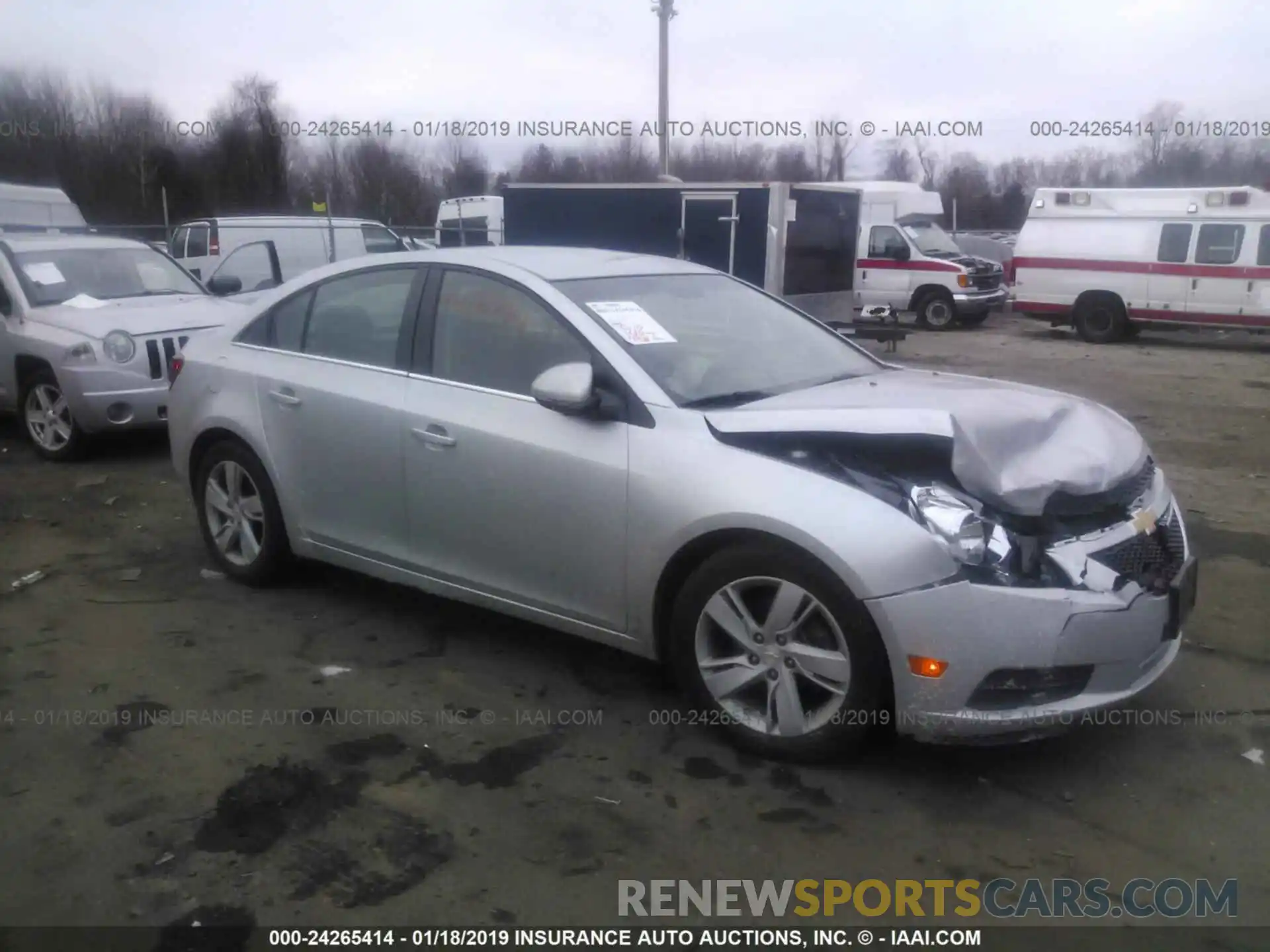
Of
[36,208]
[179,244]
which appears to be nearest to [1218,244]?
[179,244]

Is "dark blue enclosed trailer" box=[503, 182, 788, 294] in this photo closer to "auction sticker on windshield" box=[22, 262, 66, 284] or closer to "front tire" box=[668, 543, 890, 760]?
"auction sticker on windshield" box=[22, 262, 66, 284]

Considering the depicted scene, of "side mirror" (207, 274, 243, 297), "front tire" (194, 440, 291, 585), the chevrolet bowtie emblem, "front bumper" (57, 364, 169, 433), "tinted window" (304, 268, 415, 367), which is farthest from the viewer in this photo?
"side mirror" (207, 274, 243, 297)

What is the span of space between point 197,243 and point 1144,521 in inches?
627

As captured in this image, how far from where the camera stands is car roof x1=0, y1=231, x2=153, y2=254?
8875mm

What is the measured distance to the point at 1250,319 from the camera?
693 inches

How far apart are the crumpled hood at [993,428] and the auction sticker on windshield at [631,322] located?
48cm

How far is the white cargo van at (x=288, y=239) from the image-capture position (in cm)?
1508

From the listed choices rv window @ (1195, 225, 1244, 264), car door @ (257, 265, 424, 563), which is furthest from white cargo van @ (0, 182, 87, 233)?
rv window @ (1195, 225, 1244, 264)

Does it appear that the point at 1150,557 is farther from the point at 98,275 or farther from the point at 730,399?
the point at 98,275

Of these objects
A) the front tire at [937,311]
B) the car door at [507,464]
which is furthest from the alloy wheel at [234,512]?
the front tire at [937,311]

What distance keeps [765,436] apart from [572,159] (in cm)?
3282

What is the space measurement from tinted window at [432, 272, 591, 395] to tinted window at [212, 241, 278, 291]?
32.9 ft

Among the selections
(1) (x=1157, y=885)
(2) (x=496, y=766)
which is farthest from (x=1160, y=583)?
(2) (x=496, y=766)

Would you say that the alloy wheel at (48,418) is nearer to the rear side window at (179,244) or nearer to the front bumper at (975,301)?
the rear side window at (179,244)
